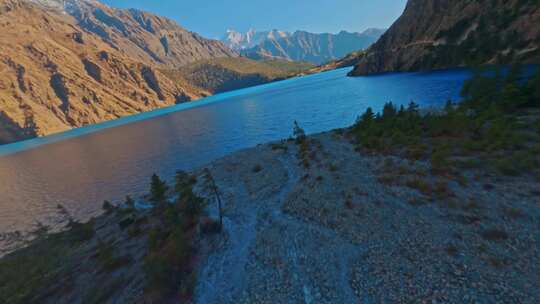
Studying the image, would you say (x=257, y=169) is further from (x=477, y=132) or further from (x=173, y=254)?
(x=477, y=132)

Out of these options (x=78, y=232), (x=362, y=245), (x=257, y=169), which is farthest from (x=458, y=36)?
(x=78, y=232)

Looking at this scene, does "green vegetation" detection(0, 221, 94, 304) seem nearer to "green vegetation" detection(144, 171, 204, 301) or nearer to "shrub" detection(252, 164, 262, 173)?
"green vegetation" detection(144, 171, 204, 301)

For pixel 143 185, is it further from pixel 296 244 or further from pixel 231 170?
pixel 296 244

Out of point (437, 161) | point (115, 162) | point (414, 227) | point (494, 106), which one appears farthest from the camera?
point (115, 162)

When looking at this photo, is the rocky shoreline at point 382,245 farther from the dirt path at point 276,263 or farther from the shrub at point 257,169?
the shrub at point 257,169

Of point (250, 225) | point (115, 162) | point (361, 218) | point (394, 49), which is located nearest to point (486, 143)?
point (361, 218)

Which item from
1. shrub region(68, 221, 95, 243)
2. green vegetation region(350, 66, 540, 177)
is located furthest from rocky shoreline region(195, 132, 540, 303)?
shrub region(68, 221, 95, 243)
